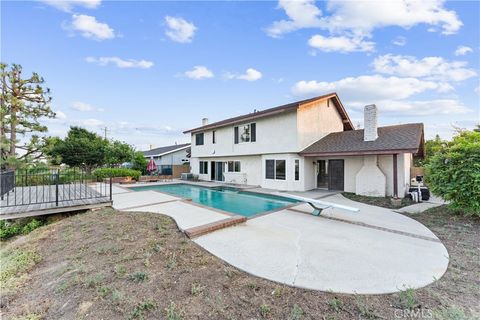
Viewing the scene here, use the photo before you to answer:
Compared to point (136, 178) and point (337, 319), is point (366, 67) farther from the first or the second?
point (136, 178)

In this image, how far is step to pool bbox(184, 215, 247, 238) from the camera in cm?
582

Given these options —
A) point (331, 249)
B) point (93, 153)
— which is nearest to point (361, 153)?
point (331, 249)

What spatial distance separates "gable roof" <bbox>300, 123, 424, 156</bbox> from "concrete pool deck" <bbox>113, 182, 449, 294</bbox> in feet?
14.1

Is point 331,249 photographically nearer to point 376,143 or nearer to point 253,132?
point 376,143

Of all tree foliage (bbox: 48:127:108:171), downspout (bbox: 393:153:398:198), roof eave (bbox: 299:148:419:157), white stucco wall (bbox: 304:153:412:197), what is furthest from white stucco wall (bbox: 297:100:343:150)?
tree foliage (bbox: 48:127:108:171)

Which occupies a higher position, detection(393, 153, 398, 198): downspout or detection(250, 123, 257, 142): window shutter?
detection(250, 123, 257, 142): window shutter

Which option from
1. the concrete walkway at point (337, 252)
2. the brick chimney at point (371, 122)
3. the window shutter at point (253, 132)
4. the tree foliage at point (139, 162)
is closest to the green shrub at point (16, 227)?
the concrete walkway at point (337, 252)

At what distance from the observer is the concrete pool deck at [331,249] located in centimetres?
383

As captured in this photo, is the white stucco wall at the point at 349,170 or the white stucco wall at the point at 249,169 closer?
the white stucco wall at the point at 349,170

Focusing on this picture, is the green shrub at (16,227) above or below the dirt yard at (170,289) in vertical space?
below

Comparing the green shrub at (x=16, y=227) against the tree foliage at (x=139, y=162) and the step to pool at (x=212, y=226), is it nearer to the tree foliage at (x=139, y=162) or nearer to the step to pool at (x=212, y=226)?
the step to pool at (x=212, y=226)

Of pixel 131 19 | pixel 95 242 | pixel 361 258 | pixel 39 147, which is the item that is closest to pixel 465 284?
pixel 361 258

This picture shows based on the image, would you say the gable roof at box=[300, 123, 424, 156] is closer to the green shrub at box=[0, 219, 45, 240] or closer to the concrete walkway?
the concrete walkway

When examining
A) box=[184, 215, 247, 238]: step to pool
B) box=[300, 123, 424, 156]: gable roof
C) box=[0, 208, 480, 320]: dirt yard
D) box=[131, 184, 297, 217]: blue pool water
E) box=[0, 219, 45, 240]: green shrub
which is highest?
box=[300, 123, 424, 156]: gable roof
